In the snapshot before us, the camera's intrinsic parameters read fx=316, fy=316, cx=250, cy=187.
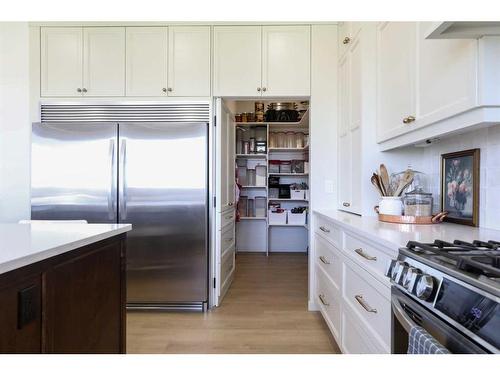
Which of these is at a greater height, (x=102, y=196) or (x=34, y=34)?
(x=34, y=34)

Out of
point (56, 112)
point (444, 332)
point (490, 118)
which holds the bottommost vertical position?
point (444, 332)

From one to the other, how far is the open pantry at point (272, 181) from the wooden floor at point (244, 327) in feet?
5.65

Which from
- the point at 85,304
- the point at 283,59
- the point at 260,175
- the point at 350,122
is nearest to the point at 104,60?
the point at 283,59

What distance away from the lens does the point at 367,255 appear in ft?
4.68

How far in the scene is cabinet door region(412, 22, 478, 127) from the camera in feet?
3.89

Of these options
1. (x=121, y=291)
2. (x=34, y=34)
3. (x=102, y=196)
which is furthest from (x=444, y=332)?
(x=34, y=34)

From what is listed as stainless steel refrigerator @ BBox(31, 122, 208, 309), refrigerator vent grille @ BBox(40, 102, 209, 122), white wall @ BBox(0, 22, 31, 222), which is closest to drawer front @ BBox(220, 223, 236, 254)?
stainless steel refrigerator @ BBox(31, 122, 208, 309)

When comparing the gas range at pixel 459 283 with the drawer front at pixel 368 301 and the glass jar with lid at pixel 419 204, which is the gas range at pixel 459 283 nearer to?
the drawer front at pixel 368 301

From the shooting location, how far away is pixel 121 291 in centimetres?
162

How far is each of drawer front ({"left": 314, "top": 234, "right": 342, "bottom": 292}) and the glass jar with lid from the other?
487mm

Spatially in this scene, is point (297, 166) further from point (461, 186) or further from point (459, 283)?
point (459, 283)
